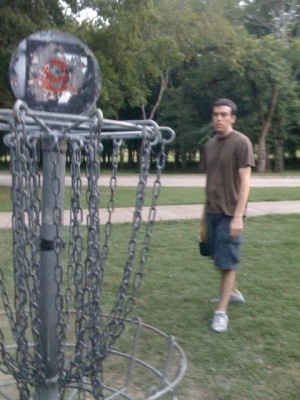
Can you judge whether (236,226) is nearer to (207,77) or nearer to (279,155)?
(207,77)

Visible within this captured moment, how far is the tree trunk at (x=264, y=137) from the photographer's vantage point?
32875mm

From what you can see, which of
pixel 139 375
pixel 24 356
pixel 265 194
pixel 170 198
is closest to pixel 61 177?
pixel 24 356

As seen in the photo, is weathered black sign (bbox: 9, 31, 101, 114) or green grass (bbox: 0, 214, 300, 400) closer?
weathered black sign (bbox: 9, 31, 101, 114)

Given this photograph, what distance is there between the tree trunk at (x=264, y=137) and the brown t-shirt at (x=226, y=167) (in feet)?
93.8

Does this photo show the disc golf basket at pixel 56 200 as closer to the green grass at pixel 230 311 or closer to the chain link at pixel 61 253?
the chain link at pixel 61 253

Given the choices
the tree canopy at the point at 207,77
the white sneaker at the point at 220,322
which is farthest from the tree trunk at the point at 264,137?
the white sneaker at the point at 220,322

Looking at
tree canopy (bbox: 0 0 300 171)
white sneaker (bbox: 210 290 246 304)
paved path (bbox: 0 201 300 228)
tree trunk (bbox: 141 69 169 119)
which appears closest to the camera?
white sneaker (bbox: 210 290 246 304)

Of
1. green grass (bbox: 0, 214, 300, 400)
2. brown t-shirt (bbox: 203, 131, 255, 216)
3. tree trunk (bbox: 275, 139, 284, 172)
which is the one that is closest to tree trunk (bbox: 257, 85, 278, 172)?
tree trunk (bbox: 275, 139, 284, 172)

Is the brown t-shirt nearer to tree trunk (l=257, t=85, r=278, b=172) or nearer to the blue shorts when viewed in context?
the blue shorts

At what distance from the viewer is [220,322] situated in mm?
4812

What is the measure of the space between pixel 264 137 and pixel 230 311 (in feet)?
95.1

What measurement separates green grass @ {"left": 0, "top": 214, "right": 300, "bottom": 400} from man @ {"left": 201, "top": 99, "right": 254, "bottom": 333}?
295 mm

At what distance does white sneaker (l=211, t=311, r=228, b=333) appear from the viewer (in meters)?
4.77

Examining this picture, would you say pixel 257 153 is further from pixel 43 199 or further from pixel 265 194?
pixel 43 199
